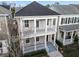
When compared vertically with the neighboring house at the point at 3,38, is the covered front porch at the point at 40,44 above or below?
below

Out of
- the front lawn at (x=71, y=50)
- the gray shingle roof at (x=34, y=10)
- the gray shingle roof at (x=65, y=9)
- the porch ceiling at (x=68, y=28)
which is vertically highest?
the gray shingle roof at (x=34, y=10)

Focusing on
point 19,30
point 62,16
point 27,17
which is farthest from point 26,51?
point 62,16

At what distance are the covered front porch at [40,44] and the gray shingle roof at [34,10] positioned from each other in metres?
1.40

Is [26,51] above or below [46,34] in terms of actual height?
below

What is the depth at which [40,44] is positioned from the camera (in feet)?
24.5

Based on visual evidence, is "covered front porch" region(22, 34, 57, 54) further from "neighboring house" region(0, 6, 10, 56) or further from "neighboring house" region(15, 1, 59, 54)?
"neighboring house" region(0, 6, 10, 56)

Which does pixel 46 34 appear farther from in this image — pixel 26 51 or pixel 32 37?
pixel 26 51

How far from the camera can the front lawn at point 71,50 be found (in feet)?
22.3

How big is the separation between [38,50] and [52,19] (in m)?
2.07

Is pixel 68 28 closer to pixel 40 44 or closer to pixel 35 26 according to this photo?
pixel 40 44

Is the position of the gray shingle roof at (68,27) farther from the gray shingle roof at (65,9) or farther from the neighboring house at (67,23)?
the gray shingle roof at (65,9)

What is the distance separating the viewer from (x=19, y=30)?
6844 mm

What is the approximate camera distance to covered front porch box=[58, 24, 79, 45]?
27.0 ft

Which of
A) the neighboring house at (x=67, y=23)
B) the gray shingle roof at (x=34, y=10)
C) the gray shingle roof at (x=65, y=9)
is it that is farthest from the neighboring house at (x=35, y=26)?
the gray shingle roof at (x=65, y=9)
